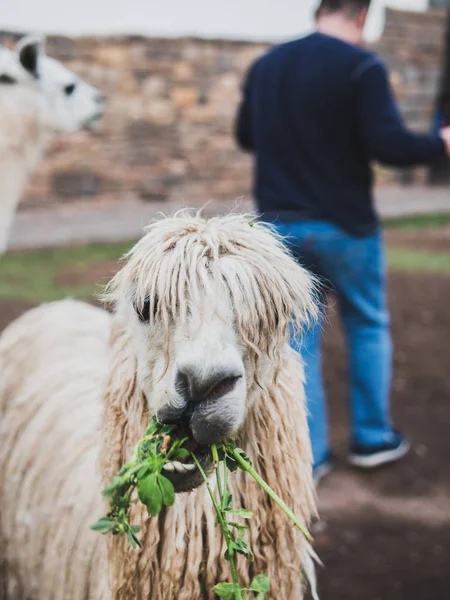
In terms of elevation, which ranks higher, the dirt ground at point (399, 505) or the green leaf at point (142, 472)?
the green leaf at point (142, 472)

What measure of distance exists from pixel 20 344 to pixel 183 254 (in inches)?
53.8

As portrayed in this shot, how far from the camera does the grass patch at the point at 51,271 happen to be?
22.7 ft

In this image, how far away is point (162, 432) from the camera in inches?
61.7

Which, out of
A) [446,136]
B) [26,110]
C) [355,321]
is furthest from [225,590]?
[26,110]

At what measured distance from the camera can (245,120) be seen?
3674mm

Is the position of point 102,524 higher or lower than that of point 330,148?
lower

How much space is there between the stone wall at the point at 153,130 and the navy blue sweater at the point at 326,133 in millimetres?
7734

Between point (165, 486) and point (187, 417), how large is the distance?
0.14 meters

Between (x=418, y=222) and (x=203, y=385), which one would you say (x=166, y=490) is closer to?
(x=203, y=385)

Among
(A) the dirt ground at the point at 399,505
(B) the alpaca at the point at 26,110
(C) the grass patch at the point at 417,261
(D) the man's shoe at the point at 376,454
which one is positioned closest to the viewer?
(A) the dirt ground at the point at 399,505

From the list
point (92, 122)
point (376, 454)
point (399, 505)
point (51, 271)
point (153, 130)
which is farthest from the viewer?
point (153, 130)

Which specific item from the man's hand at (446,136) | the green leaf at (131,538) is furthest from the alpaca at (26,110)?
the green leaf at (131,538)

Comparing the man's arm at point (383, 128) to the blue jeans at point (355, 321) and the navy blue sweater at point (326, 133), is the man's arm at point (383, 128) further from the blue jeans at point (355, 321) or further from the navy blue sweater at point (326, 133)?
the blue jeans at point (355, 321)

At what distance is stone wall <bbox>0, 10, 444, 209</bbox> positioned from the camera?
10.8 metres
